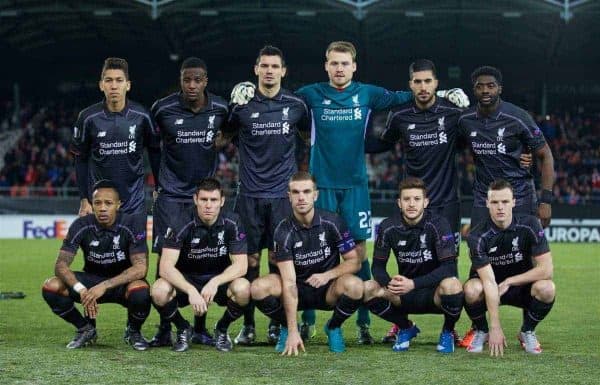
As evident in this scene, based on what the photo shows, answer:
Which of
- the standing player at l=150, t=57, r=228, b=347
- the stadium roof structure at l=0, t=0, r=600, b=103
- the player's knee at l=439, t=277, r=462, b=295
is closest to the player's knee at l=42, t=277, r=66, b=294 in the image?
the standing player at l=150, t=57, r=228, b=347

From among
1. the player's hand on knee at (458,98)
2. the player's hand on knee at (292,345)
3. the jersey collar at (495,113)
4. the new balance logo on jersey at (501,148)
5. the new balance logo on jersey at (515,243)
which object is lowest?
the player's hand on knee at (292,345)

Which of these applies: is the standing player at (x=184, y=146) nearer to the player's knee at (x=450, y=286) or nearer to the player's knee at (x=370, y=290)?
the player's knee at (x=370, y=290)

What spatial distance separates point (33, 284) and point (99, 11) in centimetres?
1274

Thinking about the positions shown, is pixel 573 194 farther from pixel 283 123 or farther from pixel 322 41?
pixel 283 123

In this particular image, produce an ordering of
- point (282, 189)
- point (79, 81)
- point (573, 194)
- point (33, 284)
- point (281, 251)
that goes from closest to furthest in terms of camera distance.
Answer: point (281, 251) → point (282, 189) → point (33, 284) → point (573, 194) → point (79, 81)

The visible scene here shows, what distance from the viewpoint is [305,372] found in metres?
6.64

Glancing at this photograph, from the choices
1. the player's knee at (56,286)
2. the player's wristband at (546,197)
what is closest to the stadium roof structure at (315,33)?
the player's wristband at (546,197)

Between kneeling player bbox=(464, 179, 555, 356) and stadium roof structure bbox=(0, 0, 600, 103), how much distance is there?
16254 millimetres

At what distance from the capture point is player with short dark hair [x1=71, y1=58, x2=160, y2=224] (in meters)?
8.17

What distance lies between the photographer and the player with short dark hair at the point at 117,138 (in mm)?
8172

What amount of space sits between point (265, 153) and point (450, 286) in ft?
5.68

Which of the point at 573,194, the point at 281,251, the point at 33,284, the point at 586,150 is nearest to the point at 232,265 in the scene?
the point at 281,251

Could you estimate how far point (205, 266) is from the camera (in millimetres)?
7902

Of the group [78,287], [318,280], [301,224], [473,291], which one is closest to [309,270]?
[318,280]
